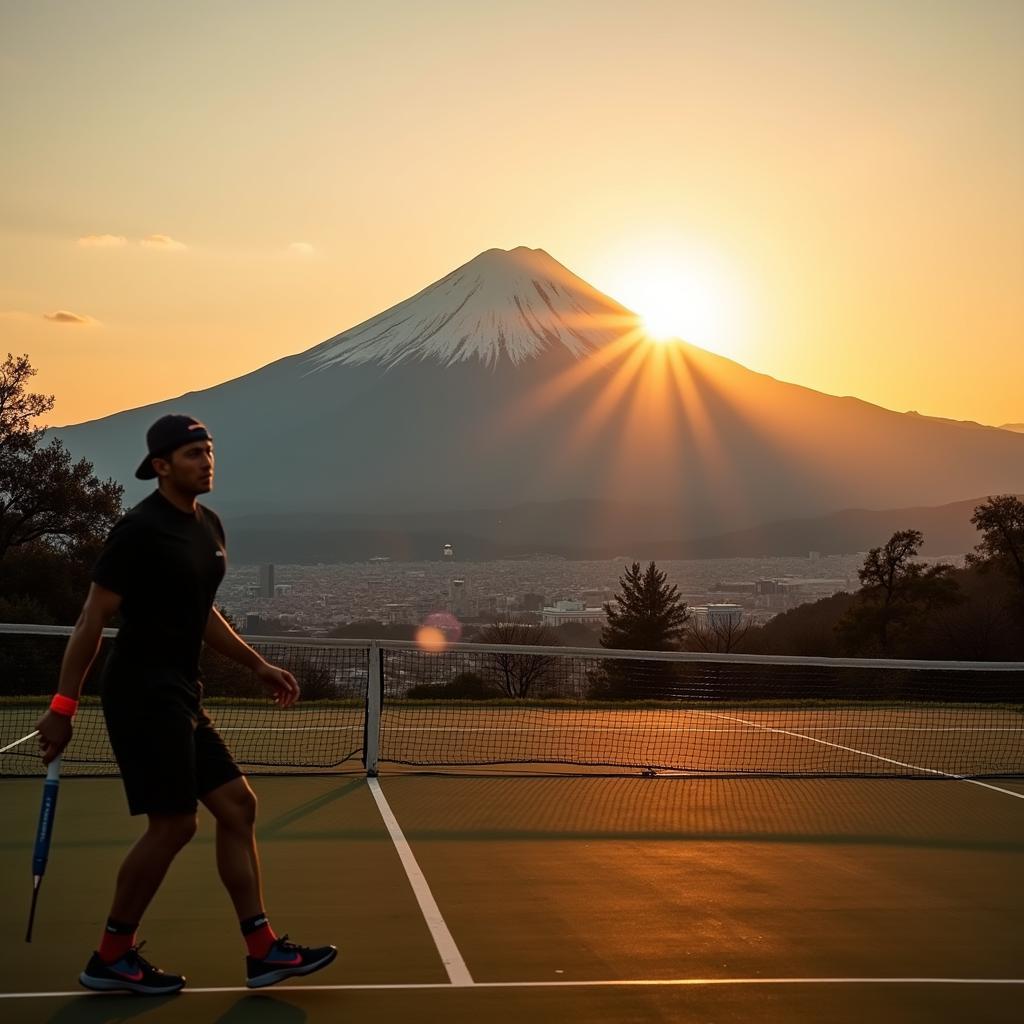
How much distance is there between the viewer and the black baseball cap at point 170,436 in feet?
17.6

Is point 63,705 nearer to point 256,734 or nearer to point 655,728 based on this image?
point 256,734

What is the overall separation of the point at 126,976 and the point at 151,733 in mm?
900

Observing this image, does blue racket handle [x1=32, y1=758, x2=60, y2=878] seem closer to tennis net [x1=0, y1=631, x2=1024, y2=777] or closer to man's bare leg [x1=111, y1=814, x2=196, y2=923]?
man's bare leg [x1=111, y1=814, x2=196, y2=923]

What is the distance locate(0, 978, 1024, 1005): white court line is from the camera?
5484 millimetres

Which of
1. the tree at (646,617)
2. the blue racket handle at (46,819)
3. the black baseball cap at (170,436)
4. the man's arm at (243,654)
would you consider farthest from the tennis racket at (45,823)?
Result: the tree at (646,617)

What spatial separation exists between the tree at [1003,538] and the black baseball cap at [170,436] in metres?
65.0

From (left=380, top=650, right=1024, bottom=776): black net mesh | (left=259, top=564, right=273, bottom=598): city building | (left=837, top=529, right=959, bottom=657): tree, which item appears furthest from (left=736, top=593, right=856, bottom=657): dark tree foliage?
(left=259, top=564, right=273, bottom=598): city building

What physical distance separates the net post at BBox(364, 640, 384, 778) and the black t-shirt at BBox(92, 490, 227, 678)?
6.61 metres

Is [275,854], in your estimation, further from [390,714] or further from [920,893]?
[390,714]

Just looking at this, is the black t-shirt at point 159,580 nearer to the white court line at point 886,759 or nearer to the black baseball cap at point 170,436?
the black baseball cap at point 170,436

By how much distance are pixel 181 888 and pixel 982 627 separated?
189 ft

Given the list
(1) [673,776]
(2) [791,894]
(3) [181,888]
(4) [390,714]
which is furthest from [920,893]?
(4) [390,714]

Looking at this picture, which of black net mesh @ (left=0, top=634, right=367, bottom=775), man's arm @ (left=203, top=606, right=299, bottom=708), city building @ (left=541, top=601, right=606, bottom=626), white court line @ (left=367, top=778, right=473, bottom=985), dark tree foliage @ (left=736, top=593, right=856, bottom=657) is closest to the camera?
man's arm @ (left=203, top=606, right=299, bottom=708)

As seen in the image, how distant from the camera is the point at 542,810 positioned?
10.3m
